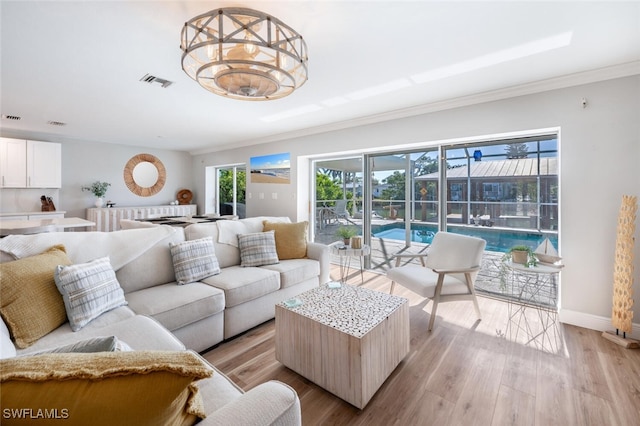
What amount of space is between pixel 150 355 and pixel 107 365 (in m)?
0.09

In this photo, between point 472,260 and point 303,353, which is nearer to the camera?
point 303,353

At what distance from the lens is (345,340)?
1660 mm

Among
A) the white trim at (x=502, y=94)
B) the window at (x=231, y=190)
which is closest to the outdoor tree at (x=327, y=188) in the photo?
the white trim at (x=502, y=94)

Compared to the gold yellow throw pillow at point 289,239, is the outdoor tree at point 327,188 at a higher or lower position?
higher

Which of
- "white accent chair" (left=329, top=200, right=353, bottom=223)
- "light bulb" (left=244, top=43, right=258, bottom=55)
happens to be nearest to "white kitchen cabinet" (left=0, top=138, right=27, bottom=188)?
"white accent chair" (left=329, top=200, right=353, bottom=223)

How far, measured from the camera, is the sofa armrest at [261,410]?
2.72ft

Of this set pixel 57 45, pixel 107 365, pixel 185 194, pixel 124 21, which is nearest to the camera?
pixel 107 365

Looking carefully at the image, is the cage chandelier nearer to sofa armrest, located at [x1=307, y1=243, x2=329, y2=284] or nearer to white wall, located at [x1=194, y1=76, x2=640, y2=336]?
sofa armrest, located at [x1=307, y1=243, x2=329, y2=284]

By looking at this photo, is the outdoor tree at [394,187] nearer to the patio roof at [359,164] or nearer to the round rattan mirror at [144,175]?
the patio roof at [359,164]

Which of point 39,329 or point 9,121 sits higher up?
point 9,121

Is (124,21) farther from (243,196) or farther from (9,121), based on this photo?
(243,196)

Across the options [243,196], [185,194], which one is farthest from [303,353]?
[185,194]

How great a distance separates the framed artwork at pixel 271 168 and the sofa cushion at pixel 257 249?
7.10 feet

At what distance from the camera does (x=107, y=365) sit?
27.0 inches
